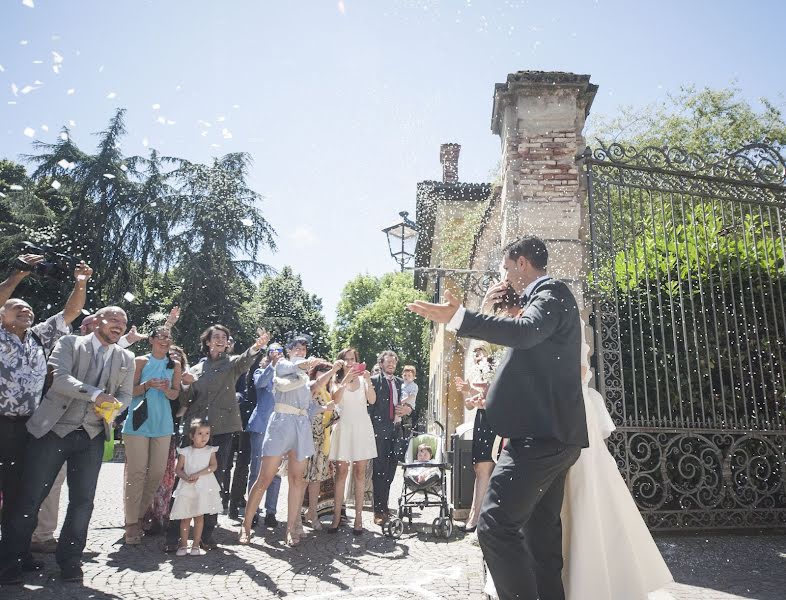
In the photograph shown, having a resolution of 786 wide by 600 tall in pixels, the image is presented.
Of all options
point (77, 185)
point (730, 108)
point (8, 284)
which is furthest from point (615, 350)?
point (77, 185)

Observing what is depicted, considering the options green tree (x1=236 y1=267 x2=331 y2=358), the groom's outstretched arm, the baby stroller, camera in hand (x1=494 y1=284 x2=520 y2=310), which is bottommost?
the baby stroller

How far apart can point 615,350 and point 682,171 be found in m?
2.38

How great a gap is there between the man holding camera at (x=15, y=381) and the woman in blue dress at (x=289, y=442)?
202 cm

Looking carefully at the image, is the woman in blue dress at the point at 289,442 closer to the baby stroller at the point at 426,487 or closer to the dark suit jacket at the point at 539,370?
the baby stroller at the point at 426,487

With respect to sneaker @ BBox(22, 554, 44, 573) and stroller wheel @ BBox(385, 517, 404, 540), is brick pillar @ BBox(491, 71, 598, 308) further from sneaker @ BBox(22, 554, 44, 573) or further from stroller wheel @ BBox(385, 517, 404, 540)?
sneaker @ BBox(22, 554, 44, 573)

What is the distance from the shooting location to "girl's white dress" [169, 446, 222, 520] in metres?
5.31

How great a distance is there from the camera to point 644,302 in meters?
6.86

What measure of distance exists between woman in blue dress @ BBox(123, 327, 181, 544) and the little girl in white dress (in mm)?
421

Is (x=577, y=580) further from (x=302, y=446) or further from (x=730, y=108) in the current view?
(x=730, y=108)

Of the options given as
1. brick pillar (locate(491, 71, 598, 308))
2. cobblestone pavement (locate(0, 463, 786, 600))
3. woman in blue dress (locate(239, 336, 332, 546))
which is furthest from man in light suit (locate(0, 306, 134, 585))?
brick pillar (locate(491, 71, 598, 308))

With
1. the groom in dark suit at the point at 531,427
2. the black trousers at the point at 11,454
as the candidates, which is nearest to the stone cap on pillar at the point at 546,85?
the groom in dark suit at the point at 531,427

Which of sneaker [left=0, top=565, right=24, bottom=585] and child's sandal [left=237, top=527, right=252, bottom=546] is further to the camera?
child's sandal [left=237, top=527, right=252, bottom=546]

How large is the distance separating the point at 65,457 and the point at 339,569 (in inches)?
91.9

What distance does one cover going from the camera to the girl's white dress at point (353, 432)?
6.91 meters
